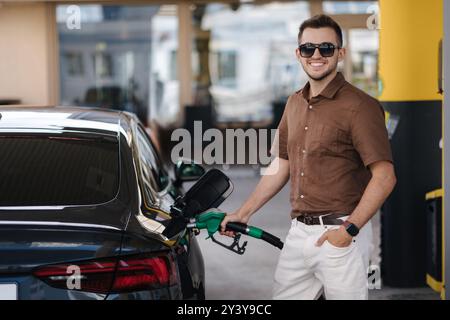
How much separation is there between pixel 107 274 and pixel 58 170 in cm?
97

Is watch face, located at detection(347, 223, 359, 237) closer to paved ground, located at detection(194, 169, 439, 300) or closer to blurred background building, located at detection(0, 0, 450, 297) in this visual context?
paved ground, located at detection(194, 169, 439, 300)

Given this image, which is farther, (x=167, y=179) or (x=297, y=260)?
(x=167, y=179)

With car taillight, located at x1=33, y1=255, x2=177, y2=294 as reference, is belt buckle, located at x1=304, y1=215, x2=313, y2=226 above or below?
above

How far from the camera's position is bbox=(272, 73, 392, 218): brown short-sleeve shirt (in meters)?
3.61

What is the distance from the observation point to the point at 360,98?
3.66 metres

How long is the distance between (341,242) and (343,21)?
12975mm

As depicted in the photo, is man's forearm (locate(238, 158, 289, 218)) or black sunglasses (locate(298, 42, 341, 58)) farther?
man's forearm (locate(238, 158, 289, 218))

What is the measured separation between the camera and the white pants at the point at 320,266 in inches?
144

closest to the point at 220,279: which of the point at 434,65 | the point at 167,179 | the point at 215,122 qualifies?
the point at 167,179

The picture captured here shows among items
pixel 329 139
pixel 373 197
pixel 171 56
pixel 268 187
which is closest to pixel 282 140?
pixel 268 187

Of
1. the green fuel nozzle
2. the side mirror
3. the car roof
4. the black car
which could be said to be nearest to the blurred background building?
the side mirror

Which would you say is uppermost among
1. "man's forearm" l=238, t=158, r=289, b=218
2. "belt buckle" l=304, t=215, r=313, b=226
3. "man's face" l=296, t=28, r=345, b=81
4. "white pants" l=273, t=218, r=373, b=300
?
"man's face" l=296, t=28, r=345, b=81

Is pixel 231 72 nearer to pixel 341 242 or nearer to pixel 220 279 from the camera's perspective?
pixel 220 279

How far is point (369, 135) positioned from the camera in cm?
359
